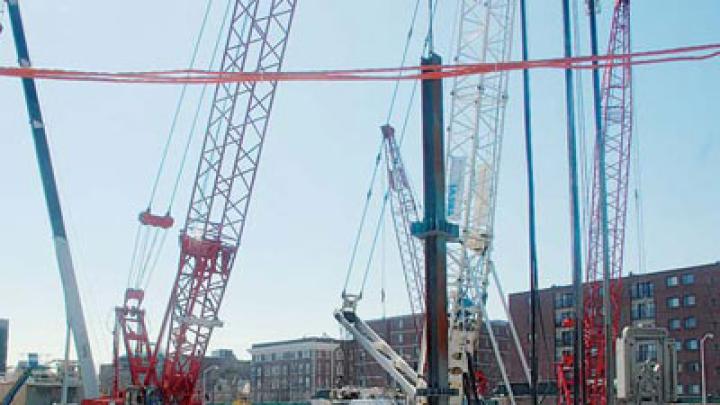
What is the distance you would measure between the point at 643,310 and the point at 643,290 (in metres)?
2.52

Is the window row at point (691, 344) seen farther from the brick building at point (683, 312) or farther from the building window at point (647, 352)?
the building window at point (647, 352)

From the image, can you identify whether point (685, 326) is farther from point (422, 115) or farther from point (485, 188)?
point (422, 115)

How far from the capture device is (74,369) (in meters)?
70.9

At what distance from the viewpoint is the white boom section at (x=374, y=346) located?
50.8 metres

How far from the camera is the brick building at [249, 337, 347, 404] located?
15525 cm

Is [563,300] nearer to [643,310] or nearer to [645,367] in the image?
[643,310]

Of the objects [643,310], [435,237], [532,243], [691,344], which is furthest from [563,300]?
[435,237]

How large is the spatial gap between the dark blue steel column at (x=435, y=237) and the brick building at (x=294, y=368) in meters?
136

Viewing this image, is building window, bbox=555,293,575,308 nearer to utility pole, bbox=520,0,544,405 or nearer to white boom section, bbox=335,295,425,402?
white boom section, bbox=335,295,425,402

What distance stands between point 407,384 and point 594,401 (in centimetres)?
1354

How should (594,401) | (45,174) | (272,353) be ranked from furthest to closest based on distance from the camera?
(272,353) → (594,401) → (45,174)

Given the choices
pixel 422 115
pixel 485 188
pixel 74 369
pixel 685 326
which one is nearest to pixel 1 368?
pixel 74 369

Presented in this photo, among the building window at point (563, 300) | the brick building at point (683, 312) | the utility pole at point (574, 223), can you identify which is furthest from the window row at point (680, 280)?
the utility pole at point (574, 223)

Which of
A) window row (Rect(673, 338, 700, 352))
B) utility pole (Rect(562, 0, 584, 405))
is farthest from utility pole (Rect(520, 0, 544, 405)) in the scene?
window row (Rect(673, 338, 700, 352))
